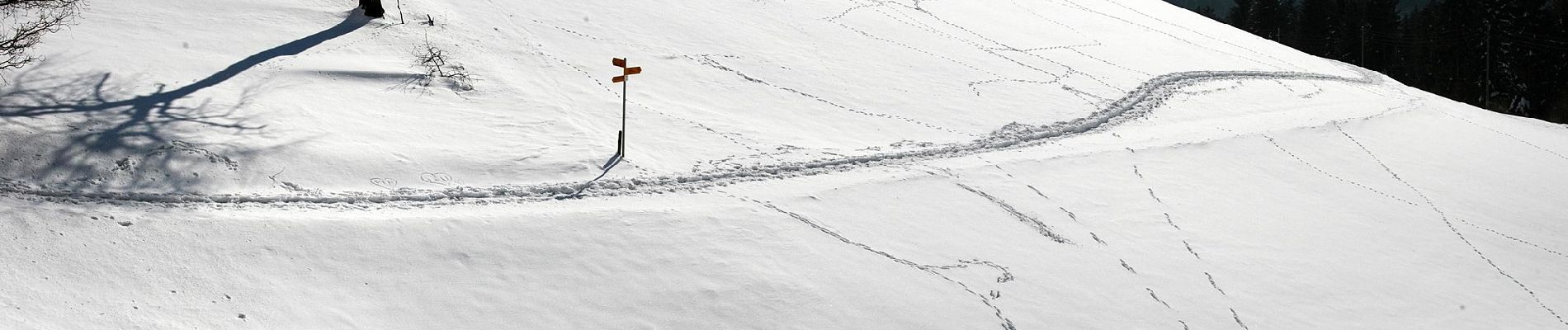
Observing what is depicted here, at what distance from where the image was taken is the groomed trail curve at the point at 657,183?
1005 centimetres

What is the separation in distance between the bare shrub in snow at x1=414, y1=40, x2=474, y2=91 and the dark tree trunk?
1410 mm

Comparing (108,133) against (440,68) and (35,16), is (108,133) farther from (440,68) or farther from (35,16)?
(35,16)

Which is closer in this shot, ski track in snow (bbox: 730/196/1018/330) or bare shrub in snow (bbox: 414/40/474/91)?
ski track in snow (bbox: 730/196/1018/330)

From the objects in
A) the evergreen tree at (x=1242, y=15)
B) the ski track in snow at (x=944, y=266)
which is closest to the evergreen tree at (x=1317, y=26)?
the evergreen tree at (x=1242, y=15)

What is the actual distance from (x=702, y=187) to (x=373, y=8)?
7723mm

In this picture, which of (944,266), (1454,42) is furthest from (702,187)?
(1454,42)

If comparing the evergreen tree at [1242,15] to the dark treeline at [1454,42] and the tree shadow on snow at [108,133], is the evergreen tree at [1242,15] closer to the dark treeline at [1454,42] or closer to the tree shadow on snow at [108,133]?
the dark treeline at [1454,42]

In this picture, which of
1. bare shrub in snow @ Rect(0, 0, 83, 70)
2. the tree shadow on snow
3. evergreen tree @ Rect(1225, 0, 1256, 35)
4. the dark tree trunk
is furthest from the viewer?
evergreen tree @ Rect(1225, 0, 1256, 35)

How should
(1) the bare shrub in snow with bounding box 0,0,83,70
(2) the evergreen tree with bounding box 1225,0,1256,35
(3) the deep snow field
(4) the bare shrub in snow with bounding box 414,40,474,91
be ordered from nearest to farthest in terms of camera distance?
(3) the deep snow field, (1) the bare shrub in snow with bounding box 0,0,83,70, (4) the bare shrub in snow with bounding box 414,40,474,91, (2) the evergreen tree with bounding box 1225,0,1256,35

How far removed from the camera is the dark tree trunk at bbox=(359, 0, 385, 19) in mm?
16859

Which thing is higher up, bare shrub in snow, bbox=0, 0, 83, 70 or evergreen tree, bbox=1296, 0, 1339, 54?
bare shrub in snow, bbox=0, 0, 83, 70

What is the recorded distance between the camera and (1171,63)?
22125 mm

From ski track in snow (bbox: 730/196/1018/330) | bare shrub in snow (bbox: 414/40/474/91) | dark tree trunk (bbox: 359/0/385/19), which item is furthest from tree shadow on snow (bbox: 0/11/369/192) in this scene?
ski track in snow (bbox: 730/196/1018/330)

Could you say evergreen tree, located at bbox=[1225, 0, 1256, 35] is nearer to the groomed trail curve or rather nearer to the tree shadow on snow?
the groomed trail curve
